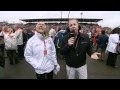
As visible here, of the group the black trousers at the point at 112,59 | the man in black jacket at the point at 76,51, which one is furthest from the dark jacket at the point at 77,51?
the black trousers at the point at 112,59

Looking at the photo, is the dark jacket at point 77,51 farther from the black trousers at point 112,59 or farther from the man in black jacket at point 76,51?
the black trousers at point 112,59

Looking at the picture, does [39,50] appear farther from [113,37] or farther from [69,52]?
[113,37]

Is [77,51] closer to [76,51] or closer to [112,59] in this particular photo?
[76,51]

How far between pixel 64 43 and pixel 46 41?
0.31 metres

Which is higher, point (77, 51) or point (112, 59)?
point (77, 51)

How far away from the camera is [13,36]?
7.73 m

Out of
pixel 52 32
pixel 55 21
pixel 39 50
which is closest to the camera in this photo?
pixel 39 50

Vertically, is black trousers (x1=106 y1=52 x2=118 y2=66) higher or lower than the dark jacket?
lower

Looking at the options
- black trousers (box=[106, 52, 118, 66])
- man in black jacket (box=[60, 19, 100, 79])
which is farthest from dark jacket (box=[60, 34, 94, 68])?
black trousers (box=[106, 52, 118, 66])

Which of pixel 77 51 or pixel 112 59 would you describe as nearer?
pixel 77 51

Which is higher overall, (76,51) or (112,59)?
(76,51)

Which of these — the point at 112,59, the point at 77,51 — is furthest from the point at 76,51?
the point at 112,59

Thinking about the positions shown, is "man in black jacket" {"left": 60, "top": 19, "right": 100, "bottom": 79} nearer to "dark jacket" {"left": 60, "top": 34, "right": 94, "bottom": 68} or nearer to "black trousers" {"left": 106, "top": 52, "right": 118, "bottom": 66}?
"dark jacket" {"left": 60, "top": 34, "right": 94, "bottom": 68}

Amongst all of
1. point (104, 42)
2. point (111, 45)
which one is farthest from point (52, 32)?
point (111, 45)
